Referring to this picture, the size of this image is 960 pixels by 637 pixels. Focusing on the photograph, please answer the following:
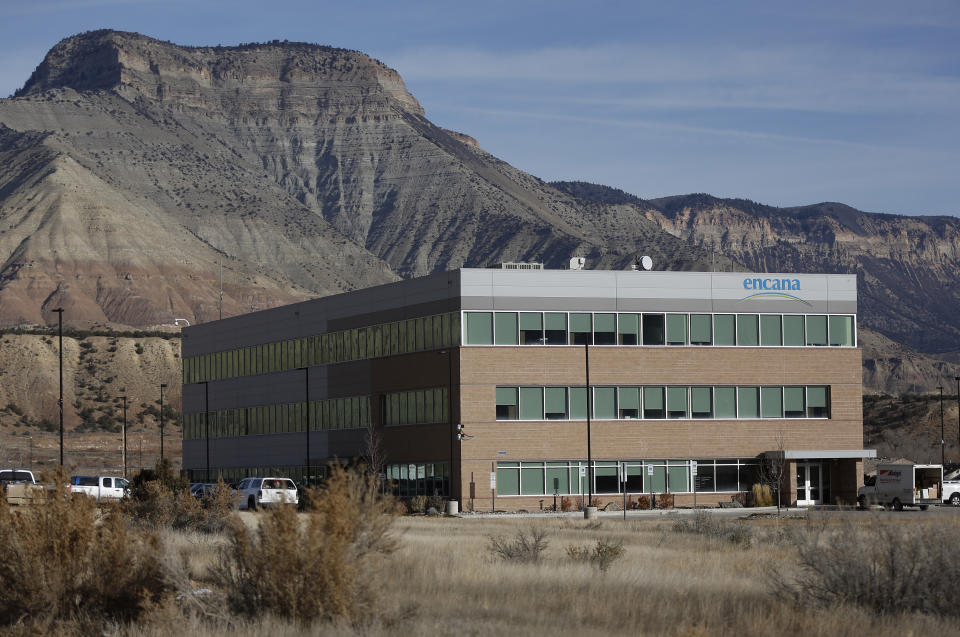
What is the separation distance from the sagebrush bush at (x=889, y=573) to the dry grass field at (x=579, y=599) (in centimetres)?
26

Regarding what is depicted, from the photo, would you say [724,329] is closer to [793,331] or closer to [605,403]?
[793,331]

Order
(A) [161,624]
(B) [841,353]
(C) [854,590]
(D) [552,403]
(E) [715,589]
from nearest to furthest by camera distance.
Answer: (A) [161,624] < (C) [854,590] < (E) [715,589] < (D) [552,403] < (B) [841,353]

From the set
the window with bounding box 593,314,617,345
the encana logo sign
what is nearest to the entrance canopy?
the encana logo sign

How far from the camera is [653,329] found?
251 ft

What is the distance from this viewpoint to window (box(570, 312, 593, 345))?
75125mm

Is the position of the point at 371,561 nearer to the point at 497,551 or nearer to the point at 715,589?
the point at 715,589

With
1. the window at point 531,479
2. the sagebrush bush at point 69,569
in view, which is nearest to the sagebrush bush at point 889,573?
the sagebrush bush at point 69,569

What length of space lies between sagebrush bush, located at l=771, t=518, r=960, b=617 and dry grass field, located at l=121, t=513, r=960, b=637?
0.26m

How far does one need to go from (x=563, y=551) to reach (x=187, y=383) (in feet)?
241

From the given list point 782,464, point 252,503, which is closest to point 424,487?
A: point 252,503

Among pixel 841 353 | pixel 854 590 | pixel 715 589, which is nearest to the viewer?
pixel 854 590

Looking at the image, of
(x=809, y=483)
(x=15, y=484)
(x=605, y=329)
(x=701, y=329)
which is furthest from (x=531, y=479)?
(x=15, y=484)

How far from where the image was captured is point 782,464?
74562mm

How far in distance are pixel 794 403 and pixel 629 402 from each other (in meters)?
9.69
